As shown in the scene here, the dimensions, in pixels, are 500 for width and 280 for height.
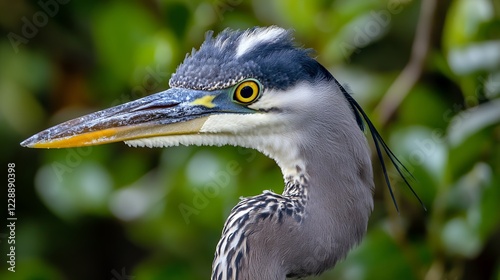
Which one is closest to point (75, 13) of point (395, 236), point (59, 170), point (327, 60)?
point (59, 170)

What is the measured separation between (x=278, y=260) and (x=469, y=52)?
1345mm

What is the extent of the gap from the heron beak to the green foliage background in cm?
111

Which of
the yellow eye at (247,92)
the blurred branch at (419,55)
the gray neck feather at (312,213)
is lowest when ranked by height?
the gray neck feather at (312,213)

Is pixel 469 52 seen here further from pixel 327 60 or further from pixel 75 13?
pixel 75 13

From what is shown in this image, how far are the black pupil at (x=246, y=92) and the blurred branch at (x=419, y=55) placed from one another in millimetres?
1201

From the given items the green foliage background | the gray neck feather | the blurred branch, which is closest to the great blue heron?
the gray neck feather

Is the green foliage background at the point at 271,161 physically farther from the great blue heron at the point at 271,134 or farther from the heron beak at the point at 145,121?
the heron beak at the point at 145,121

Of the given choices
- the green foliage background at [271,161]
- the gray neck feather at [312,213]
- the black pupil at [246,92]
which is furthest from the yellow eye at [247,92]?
the green foliage background at [271,161]

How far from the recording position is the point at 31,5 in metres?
3.98

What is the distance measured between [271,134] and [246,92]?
11cm

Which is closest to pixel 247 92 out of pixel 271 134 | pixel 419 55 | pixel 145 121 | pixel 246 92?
pixel 246 92

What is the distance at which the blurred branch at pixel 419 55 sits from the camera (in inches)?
111

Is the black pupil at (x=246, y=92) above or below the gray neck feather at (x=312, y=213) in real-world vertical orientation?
above

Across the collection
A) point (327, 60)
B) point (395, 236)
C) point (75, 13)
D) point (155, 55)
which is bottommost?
point (395, 236)
